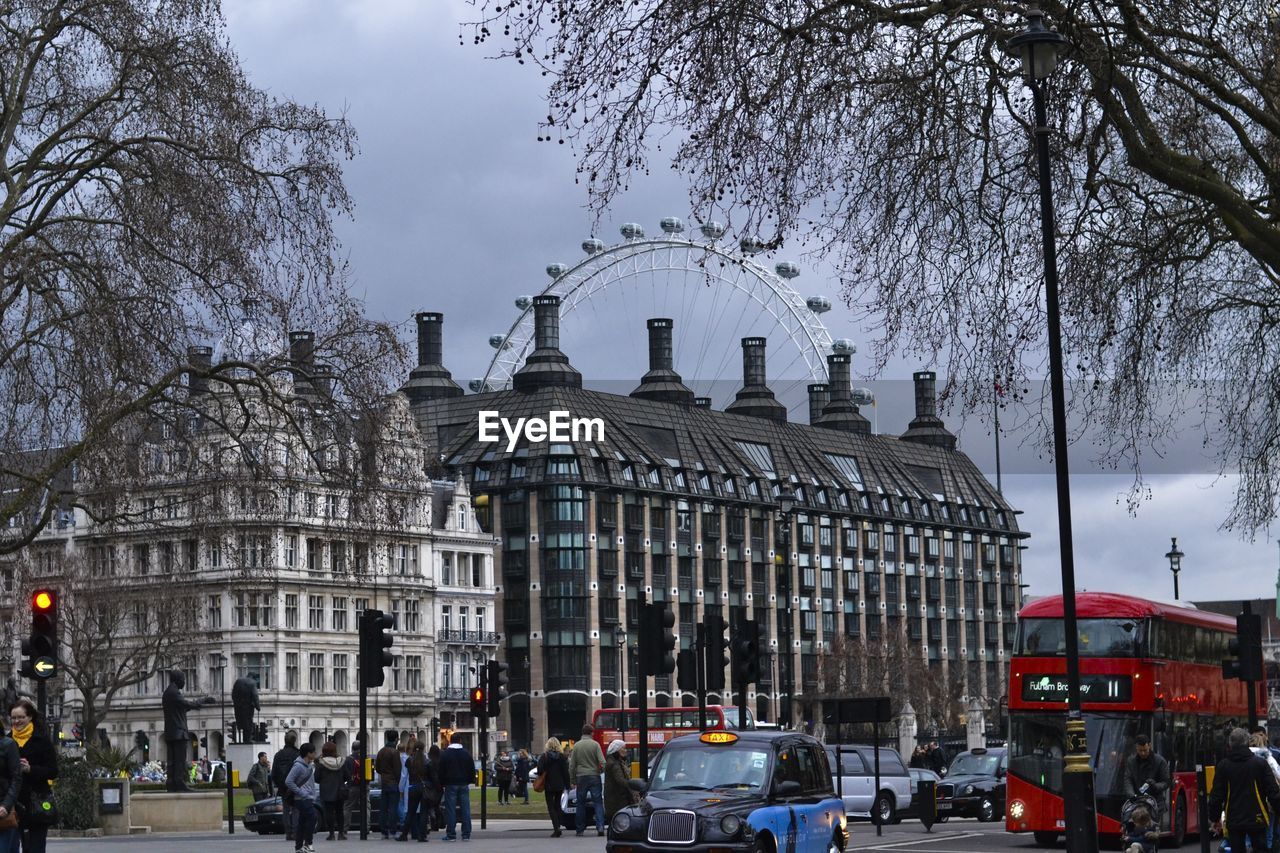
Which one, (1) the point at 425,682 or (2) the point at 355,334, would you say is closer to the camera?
(2) the point at 355,334

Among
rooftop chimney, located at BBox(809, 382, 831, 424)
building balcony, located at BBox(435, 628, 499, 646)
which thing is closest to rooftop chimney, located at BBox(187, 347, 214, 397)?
building balcony, located at BBox(435, 628, 499, 646)

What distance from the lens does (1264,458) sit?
24.1m

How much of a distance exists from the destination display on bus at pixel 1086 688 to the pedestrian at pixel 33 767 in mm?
18720

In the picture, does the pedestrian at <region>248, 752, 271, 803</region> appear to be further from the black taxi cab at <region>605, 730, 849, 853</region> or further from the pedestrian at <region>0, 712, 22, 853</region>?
the pedestrian at <region>0, 712, 22, 853</region>

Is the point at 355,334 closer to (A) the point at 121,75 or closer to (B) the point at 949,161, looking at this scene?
(A) the point at 121,75

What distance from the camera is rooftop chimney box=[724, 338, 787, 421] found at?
16038 cm

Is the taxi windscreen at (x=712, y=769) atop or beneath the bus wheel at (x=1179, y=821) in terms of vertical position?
atop

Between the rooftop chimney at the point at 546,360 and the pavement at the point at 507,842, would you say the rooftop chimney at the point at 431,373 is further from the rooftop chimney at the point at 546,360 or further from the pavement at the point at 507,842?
the pavement at the point at 507,842

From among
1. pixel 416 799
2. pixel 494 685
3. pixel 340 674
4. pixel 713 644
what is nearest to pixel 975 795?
pixel 494 685

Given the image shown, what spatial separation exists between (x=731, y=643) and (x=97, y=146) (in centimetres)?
1308

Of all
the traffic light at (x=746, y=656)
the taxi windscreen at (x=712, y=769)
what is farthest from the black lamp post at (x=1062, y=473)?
the traffic light at (x=746, y=656)

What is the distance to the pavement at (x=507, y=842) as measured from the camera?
106ft

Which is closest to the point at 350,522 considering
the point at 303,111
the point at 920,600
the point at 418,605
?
the point at 303,111

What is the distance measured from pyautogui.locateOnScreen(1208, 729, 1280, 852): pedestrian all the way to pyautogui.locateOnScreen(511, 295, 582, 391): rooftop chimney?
11712 cm
